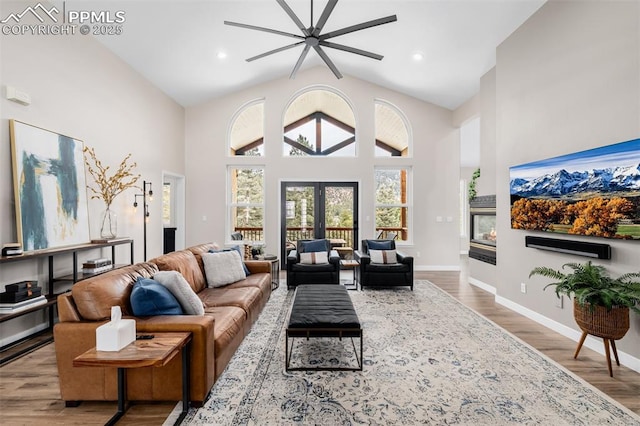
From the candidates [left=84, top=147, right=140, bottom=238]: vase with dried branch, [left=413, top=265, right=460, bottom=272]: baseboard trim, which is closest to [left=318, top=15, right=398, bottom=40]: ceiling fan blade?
[left=84, top=147, right=140, bottom=238]: vase with dried branch

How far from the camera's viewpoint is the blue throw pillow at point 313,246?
5.37m

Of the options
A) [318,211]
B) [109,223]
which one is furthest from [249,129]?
[109,223]

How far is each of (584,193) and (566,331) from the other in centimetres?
146

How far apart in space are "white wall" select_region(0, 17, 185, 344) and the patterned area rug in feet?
8.40

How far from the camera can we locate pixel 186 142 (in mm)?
6781

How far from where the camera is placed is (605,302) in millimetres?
2441

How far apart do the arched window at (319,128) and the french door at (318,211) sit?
0.75 metres

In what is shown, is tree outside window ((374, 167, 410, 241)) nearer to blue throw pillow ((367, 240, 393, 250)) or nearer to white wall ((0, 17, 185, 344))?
blue throw pillow ((367, 240, 393, 250))

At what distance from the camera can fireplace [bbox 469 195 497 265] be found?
506 cm

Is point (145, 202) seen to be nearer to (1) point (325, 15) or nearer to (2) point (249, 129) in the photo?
(2) point (249, 129)

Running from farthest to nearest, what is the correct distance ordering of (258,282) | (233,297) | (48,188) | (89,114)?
(89,114), (258,282), (48,188), (233,297)

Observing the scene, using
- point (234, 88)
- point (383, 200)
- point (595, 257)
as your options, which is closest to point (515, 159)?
point (595, 257)

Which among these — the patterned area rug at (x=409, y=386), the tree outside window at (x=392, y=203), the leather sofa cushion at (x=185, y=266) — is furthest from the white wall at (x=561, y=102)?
the leather sofa cushion at (x=185, y=266)

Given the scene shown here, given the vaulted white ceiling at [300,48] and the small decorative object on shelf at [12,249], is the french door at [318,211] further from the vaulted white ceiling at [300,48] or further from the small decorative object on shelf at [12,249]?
the small decorative object on shelf at [12,249]
